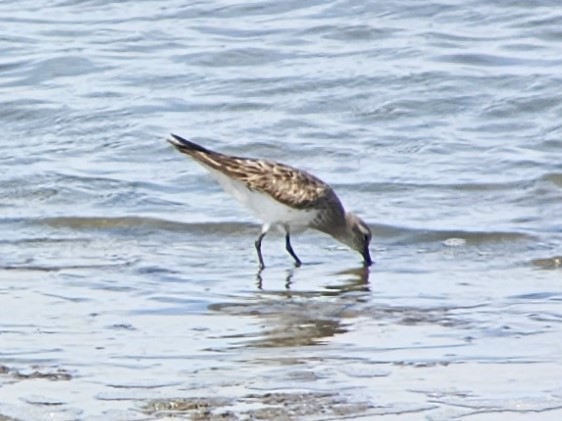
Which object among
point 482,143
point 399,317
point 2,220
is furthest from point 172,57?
point 399,317

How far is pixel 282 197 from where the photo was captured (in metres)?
8.61

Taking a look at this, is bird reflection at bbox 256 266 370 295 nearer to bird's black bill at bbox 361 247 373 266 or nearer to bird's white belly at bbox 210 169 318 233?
bird's black bill at bbox 361 247 373 266

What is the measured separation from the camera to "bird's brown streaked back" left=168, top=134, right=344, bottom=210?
27.6 ft

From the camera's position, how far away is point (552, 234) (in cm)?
858

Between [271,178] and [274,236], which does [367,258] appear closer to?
[271,178]

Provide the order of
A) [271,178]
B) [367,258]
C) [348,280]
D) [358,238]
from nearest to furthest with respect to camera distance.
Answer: [348,280] < [367,258] < [358,238] < [271,178]

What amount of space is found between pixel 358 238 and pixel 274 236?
3.14 ft

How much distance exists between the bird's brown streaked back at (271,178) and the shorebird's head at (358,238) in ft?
0.87

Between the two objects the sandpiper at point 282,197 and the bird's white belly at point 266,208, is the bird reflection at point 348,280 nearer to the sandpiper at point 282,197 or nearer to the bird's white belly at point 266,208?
the sandpiper at point 282,197

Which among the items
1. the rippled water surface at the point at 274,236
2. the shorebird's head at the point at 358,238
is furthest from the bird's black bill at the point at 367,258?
the rippled water surface at the point at 274,236

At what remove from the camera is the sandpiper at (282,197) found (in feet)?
27.7

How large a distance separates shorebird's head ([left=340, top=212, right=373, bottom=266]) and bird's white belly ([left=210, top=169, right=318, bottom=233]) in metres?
0.31

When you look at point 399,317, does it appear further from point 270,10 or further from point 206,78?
point 270,10

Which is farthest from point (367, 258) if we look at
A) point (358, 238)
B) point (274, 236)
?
point (274, 236)
